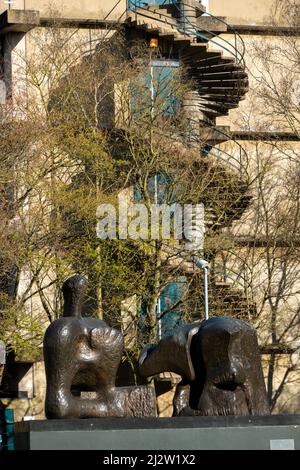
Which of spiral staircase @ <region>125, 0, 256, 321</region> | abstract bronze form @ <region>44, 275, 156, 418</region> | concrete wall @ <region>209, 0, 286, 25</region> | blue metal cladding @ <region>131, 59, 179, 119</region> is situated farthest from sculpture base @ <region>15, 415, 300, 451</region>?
concrete wall @ <region>209, 0, 286, 25</region>

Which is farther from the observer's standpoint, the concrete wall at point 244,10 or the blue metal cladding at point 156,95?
the concrete wall at point 244,10

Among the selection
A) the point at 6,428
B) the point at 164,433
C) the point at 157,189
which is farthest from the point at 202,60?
the point at 164,433

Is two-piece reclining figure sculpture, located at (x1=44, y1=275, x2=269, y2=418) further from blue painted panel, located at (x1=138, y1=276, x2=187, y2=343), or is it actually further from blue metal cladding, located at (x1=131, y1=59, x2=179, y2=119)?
blue metal cladding, located at (x1=131, y1=59, x2=179, y2=119)

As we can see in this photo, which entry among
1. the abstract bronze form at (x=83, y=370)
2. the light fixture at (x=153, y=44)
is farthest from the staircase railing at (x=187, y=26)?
the abstract bronze form at (x=83, y=370)

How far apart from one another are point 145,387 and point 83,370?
885 millimetres

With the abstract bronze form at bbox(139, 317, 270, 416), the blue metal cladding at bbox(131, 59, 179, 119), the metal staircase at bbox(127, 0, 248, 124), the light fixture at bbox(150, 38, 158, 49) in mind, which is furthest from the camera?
the metal staircase at bbox(127, 0, 248, 124)

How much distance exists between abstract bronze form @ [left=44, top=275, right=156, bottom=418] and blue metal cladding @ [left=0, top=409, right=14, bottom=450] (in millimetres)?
21413

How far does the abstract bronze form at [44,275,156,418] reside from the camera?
20750mm

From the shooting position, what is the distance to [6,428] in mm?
44406

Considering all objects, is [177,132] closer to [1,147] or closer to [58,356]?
[1,147]

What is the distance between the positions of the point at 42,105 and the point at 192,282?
6122 millimetres

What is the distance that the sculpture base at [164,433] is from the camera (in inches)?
771

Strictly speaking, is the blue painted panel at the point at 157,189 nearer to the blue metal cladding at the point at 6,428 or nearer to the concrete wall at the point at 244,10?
the blue metal cladding at the point at 6,428
